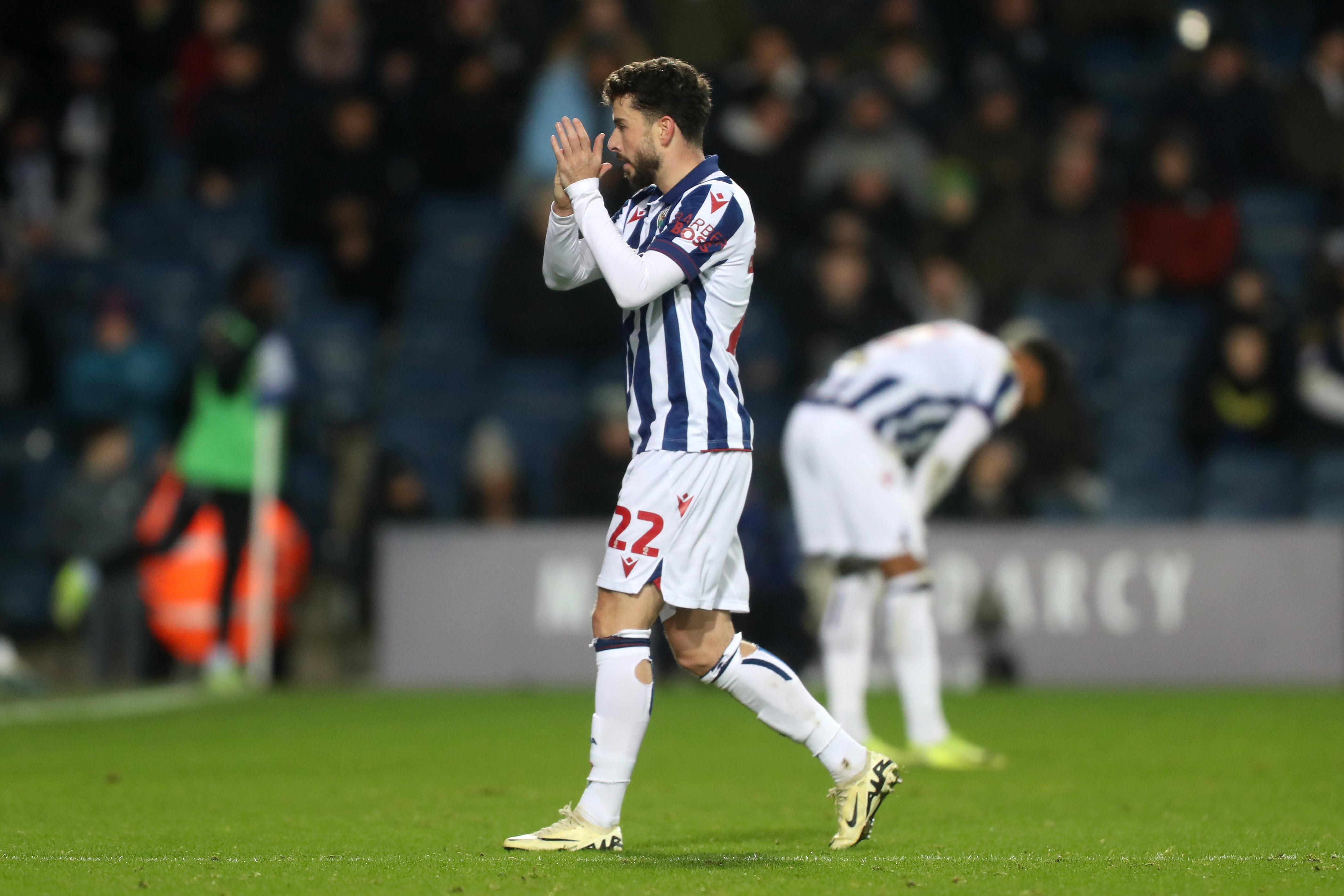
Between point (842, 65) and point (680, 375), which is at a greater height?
point (842, 65)

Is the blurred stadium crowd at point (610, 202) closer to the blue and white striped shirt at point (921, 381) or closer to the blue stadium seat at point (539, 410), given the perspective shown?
the blue stadium seat at point (539, 410)

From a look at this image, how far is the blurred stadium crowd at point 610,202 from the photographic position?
13797 mm

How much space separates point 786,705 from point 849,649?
9.78 feet

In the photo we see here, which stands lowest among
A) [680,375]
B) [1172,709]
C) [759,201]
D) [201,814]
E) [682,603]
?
[1172,709]

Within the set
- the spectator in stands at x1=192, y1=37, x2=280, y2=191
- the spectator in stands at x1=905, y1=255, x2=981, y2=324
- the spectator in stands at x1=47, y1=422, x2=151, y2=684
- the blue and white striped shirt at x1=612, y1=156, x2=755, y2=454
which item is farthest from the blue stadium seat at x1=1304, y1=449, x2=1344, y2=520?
the blue and white striped shirt at x1=612, y1=156, x2=755, y2=454

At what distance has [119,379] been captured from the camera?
14.1 meters

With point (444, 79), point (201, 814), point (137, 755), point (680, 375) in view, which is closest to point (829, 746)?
point (680, 375)

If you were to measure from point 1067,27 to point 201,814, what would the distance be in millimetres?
12731

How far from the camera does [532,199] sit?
15094 millimetres

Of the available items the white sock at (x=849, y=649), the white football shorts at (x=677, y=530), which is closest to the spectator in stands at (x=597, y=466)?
the white sock at (x=849, y=649)

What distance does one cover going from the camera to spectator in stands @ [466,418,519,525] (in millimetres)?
13438

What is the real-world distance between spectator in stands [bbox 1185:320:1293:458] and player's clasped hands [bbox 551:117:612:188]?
9.46 m

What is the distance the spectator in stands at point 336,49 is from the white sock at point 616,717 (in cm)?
1230

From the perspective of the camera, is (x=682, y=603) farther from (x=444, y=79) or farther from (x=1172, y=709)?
(x=444, y=79)
